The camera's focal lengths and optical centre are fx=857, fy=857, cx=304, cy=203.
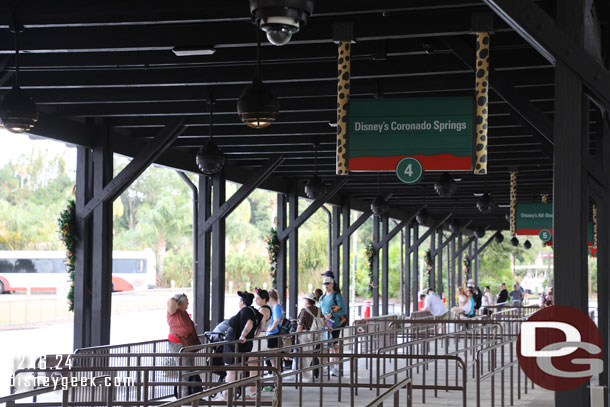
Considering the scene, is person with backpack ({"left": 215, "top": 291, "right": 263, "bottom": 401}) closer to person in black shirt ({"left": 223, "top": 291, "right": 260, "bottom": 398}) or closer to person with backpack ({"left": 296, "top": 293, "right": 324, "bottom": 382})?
person in black shirt ({"left": 223, "top": 291, "right": 260, "bottom": 398})

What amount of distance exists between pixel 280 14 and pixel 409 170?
4.91 meters

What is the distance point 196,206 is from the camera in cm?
1827

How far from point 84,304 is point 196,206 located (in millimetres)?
4855

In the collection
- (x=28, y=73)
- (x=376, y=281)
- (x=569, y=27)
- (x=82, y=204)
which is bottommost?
(x=376, y=281)

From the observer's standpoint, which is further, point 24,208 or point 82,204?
point 24,208

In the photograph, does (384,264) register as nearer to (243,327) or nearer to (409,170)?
(243,327)

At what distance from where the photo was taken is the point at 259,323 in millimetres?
13531

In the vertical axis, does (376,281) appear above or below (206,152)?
below

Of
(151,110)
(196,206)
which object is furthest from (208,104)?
(196,206)

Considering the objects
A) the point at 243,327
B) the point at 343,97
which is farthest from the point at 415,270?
the point at 343,97

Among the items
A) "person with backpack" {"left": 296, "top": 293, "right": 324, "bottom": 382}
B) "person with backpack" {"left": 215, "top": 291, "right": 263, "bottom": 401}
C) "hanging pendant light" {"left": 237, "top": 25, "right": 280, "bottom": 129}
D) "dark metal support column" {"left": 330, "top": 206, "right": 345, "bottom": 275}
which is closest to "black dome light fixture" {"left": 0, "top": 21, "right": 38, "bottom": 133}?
"hanging pendant light" {"left": 237, "top": 25, "right": 280, "bottom": 129}

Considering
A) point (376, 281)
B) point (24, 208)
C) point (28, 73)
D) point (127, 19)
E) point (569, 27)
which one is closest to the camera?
point (569, 27)

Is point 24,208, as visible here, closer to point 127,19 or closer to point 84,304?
point 84,304

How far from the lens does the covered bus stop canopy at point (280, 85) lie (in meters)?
5.45
